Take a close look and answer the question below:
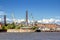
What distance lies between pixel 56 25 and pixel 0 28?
46751mm

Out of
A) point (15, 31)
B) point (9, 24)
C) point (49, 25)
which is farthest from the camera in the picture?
point (49, 25)

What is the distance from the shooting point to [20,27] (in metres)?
127

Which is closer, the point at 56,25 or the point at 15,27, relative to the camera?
the point at 15,27

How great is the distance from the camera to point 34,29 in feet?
413

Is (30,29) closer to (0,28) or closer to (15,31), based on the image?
(15,31)

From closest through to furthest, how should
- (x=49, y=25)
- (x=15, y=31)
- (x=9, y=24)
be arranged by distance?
(x=15, y=31) → (x=9, y=24) → (x=49, y=25)

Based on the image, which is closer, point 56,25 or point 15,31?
point 15,31

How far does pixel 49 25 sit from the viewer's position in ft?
509

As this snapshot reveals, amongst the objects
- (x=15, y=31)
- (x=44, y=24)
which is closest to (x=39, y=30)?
(x=15, y=31)

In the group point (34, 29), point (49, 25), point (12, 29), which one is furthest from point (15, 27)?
point (49, 25)

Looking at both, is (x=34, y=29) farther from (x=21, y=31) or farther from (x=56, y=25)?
(x=56, y=25)

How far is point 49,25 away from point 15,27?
35396mm

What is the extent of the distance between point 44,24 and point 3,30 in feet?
127

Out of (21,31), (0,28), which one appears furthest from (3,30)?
(21,31)
